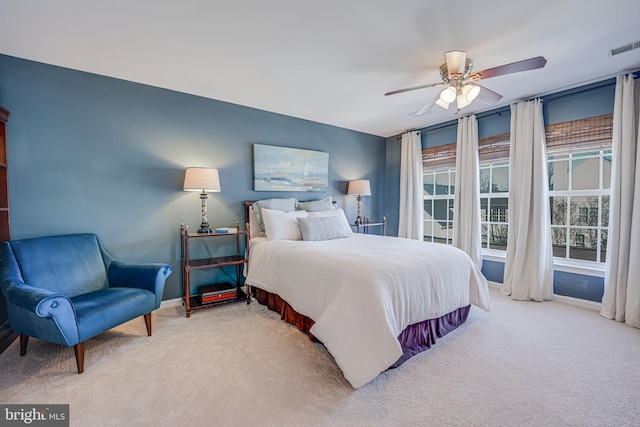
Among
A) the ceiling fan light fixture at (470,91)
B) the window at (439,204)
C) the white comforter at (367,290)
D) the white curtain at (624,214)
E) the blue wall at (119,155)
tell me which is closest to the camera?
the white comforter at (367,290)

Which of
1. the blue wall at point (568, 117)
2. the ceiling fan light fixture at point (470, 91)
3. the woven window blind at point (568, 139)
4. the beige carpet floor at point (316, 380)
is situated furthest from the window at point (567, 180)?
the ceiling fan light fixture at point (470, 91)

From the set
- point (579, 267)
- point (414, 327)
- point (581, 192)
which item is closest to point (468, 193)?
point (581, 192)

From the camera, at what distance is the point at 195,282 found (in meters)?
3.40

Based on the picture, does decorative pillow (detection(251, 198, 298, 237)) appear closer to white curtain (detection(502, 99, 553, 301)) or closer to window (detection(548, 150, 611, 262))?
white curtain (detection(502, 99, 553, 301))

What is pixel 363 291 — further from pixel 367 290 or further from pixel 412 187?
pixel 412 187

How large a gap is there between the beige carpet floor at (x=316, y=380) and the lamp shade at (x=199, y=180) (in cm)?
146

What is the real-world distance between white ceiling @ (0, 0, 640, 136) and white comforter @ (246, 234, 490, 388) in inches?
70.9

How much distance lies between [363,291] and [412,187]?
346 centimetres

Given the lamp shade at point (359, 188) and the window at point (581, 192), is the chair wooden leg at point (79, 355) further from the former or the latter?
the window at point (581, 192)

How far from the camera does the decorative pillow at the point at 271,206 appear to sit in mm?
3615

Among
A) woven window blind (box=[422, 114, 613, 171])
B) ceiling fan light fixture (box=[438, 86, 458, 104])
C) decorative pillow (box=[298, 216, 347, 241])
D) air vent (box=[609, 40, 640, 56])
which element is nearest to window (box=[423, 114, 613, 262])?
woven window blind (box=[422, 114, 613, 171])

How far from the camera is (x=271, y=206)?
3.68 metres

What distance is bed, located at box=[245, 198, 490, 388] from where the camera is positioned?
1820mm

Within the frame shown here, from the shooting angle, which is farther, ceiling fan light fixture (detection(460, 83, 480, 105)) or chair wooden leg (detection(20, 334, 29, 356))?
ceiling fan light fixture (detection(460, 83, 480, 105))
